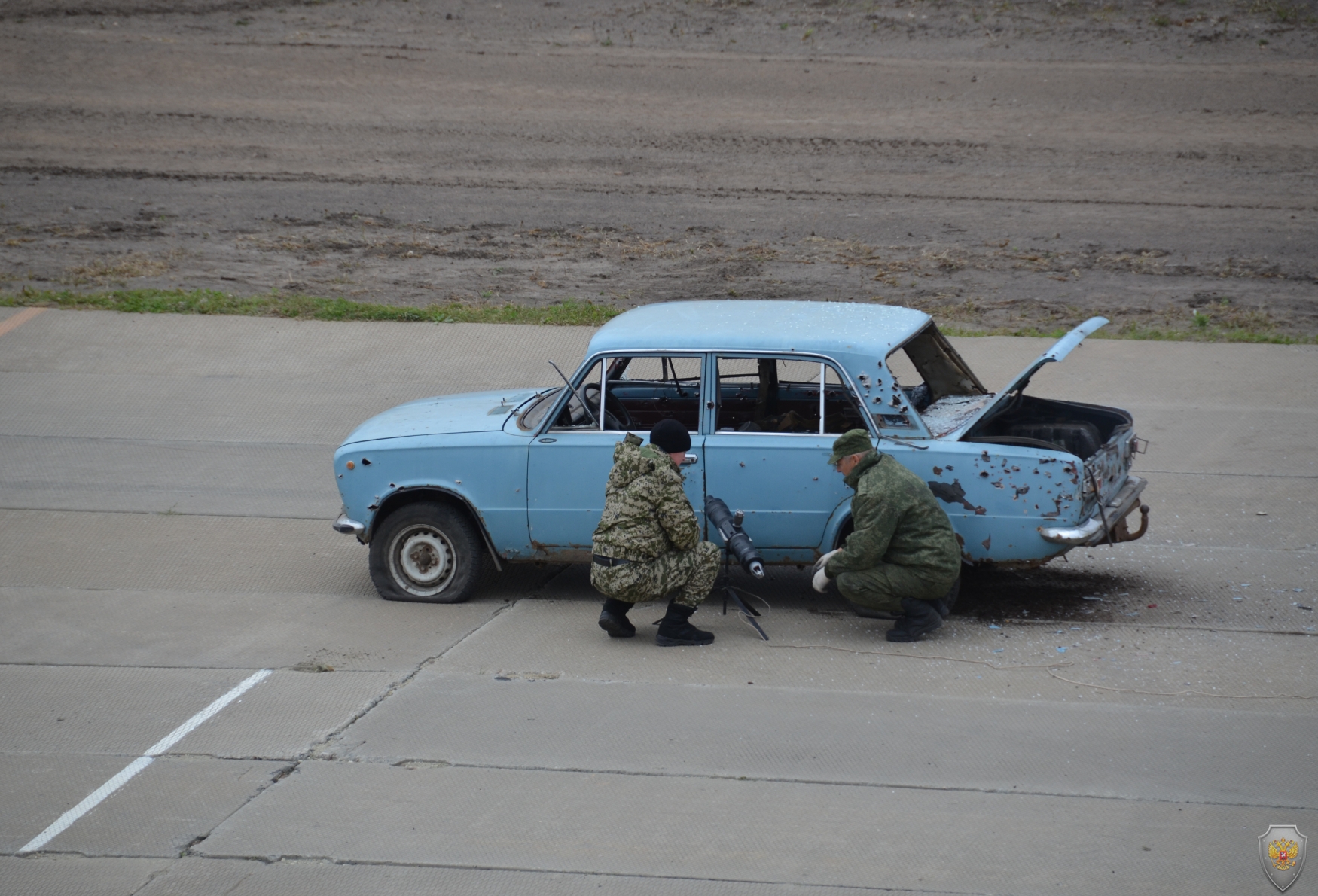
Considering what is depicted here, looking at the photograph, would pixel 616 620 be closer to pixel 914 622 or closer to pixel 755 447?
pixel 755 447

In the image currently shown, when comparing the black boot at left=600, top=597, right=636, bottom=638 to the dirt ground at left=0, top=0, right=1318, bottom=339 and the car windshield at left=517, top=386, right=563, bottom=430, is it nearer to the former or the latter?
the car windshield at left=517, top=386, right=563, bottom=430

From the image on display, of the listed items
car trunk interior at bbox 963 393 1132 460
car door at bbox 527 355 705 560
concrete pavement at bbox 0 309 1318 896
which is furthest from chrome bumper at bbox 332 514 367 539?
car trunk interior at bbox 963 393 1132 460

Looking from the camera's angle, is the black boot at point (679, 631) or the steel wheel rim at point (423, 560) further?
the steel wheel rim at point (423, 560)

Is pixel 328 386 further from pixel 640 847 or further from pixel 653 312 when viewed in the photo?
pixel 640 847

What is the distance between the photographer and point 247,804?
532 centimetres

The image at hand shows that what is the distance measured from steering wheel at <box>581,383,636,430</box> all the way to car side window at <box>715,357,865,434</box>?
0.57 meters

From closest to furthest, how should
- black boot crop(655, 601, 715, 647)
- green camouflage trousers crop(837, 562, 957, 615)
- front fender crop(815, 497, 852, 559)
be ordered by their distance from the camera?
1. green camouflage trousers crop(837, 562, 957, 615)
2. black boot crop(655, 601, 715, 647)
3. front fender crop(815, 497, 852, 559)

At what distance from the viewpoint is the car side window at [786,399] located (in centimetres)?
740

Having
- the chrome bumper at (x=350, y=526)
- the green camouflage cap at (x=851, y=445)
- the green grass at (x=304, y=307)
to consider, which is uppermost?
the green grass at (x=304, y=307)

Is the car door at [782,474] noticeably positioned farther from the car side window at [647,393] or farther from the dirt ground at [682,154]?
the dirt ground at [682,154]

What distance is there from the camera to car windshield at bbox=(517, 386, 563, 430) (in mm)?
7685

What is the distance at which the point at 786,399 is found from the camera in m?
8.02

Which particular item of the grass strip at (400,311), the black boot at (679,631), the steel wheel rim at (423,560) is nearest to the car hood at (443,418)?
the steel wheel rim at (423,560)

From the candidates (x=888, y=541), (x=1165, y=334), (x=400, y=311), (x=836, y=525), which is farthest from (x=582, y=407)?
(x=1165, y=334)
